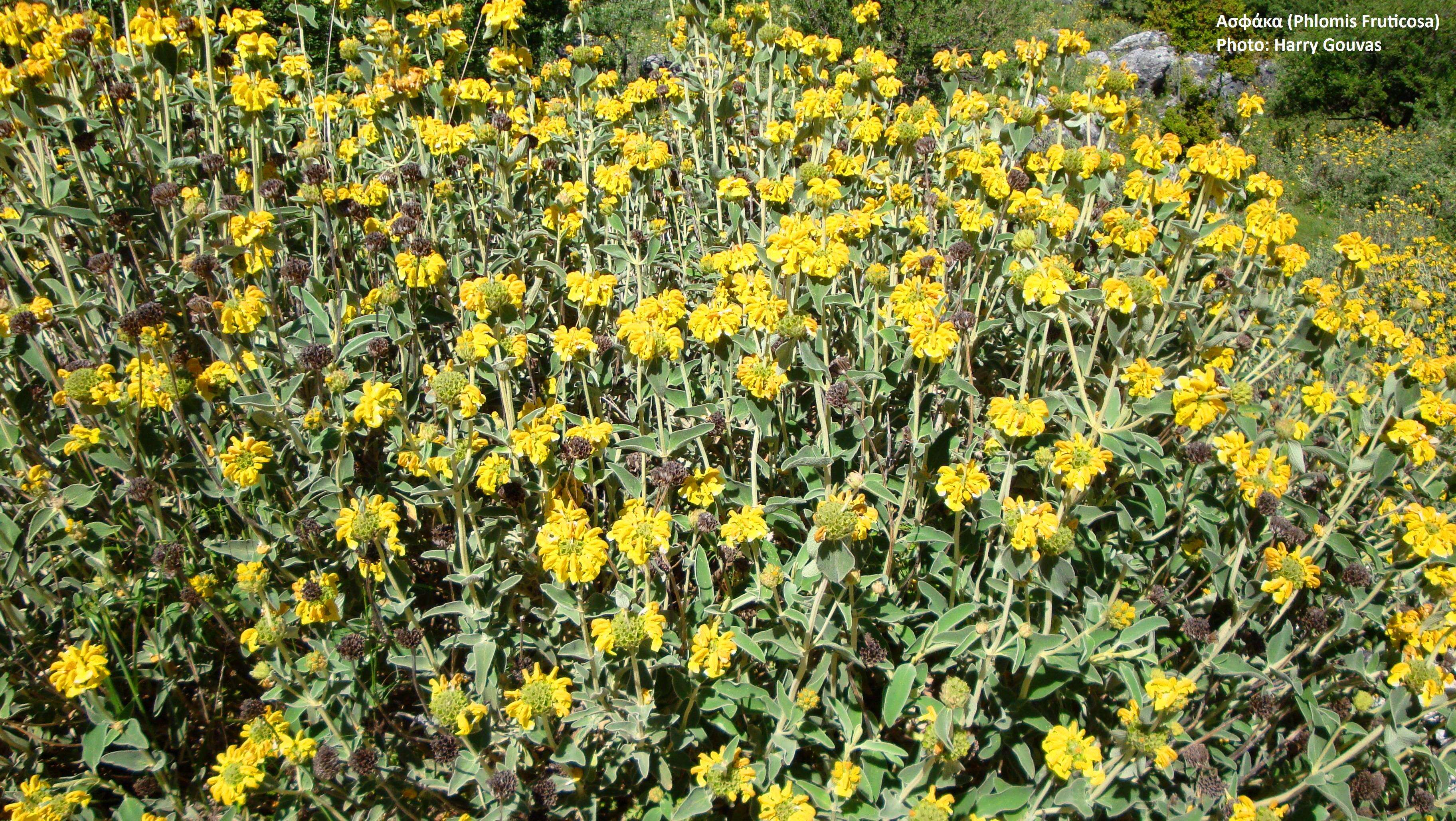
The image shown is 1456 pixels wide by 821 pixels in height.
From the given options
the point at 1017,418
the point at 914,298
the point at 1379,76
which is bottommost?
the point at 1017,418

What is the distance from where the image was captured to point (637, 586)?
2.36 m

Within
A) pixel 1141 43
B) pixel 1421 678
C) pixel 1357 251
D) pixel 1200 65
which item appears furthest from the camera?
pixel 1141 43

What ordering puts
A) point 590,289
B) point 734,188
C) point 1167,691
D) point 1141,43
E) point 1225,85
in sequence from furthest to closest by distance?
point 1141,43 < point 1225,85 < point 734,188 < point 590,289 < point 1167,691

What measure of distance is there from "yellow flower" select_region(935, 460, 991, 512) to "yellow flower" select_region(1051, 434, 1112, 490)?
0.66ft

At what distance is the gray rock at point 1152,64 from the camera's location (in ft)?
57.7

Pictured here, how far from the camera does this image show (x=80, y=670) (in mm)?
2035

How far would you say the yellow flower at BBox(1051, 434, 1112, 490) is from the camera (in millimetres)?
2035

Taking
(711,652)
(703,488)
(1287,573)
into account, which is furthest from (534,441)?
(1287,573)

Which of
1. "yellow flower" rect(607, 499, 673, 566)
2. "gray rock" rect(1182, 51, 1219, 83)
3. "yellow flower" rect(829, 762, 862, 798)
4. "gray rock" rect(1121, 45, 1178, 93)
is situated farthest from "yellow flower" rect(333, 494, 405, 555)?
"gray rock" rect(1182, 51, 1219, 83)

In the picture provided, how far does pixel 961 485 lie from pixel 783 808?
102cm

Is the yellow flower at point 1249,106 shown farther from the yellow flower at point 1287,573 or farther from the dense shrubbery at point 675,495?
the yellow flower at point 1287,573

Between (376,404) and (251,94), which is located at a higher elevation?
(251,94)

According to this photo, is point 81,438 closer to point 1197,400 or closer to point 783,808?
point 783,808

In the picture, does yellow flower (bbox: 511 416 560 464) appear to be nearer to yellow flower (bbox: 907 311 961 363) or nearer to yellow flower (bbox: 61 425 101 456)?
yellow flower (bbox: 907 311 961 363)
